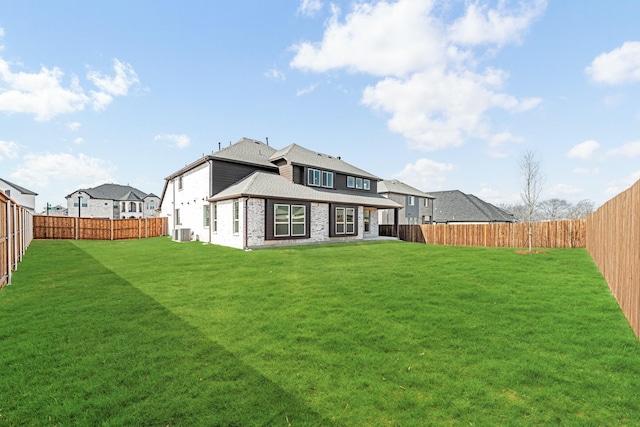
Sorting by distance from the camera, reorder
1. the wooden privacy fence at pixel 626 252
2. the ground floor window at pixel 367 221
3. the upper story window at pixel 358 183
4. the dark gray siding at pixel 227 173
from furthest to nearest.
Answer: the upper story window at pixel 358 183 → the ground floor window at pixel 367 221 → the dark gray siding at pixel 227 173 → the wooden privacy fence at pixel 626 252

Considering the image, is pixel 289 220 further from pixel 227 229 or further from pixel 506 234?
pixel 506 234

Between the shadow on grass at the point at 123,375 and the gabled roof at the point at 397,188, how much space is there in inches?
1293

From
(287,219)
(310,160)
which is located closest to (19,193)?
(310,160)

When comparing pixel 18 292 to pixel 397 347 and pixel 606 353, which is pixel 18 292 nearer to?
pixel 397 347

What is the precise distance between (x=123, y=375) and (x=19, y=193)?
65742 millimetres

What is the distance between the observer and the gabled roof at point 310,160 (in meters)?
22.0

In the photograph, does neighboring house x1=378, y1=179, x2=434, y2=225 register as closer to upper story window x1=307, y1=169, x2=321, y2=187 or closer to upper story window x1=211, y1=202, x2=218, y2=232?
upper story window x1=307, y1=169, x2=321, y2=187

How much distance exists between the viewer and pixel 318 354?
4.12m

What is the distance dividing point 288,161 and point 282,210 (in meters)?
4.96

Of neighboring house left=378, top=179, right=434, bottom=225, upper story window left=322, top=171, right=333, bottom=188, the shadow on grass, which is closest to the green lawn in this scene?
the shadow on grass

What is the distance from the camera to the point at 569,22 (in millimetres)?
10938

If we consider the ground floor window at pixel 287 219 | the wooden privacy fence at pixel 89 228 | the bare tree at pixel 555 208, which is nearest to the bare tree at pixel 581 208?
the bare tree at pixel 555 208

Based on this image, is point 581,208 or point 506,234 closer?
point 506,234

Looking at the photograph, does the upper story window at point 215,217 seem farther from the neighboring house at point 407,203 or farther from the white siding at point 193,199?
the neighboring house at point 407,203
